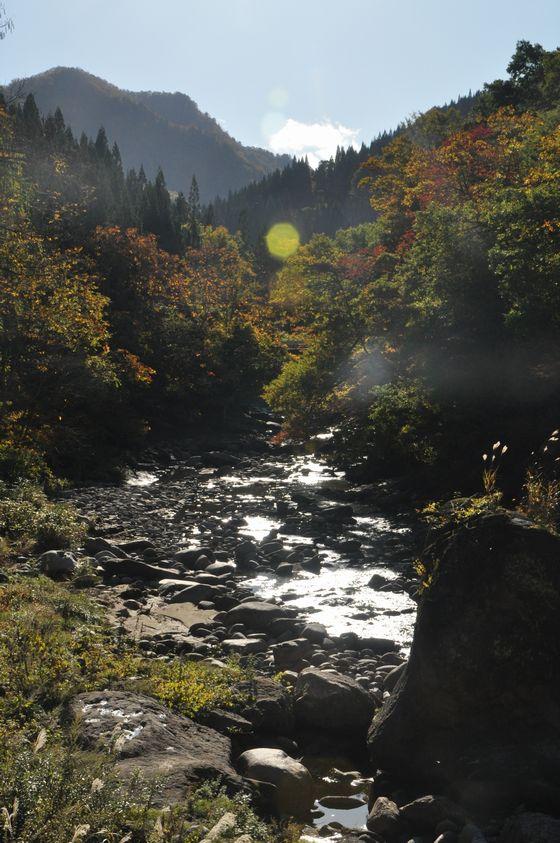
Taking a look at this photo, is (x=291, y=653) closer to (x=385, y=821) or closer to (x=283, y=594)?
(x=283, y=594)

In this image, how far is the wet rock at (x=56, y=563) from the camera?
10.6 meters

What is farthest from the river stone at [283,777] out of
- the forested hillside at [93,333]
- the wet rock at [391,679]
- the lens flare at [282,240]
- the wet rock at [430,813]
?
the lens flare at [282,240]

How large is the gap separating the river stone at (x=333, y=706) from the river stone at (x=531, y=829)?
2326 mm

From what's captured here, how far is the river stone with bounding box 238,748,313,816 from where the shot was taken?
18.5 feet

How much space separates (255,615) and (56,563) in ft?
11.5

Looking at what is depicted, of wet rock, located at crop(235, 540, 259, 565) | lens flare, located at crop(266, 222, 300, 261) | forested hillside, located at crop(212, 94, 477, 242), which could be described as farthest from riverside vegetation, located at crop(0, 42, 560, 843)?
forested hillside, located at crop(212, 94, 477, 242)

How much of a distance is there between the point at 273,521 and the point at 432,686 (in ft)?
38.8

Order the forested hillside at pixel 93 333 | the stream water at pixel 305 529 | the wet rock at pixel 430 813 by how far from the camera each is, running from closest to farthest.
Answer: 1. the wet rock at pixel 430 813
2. the stream water at pixel 305 529
3. the forested hillside at pixel 93 333

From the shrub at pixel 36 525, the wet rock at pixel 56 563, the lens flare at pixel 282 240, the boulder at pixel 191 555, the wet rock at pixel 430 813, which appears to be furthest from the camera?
the lens flare at pixel 282 240

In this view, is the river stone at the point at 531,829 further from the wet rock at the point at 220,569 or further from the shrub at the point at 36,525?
the shrub at the point at 36,525

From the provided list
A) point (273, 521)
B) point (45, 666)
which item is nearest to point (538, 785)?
point (45, 666)

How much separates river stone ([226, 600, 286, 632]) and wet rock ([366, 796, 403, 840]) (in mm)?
4535

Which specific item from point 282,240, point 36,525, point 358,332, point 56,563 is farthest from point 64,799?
point 282,240

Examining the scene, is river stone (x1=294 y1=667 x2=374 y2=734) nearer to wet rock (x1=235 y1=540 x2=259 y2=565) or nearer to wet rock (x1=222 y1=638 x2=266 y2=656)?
wet rock (x1=222 y1=638 x2=266 y2=656)
